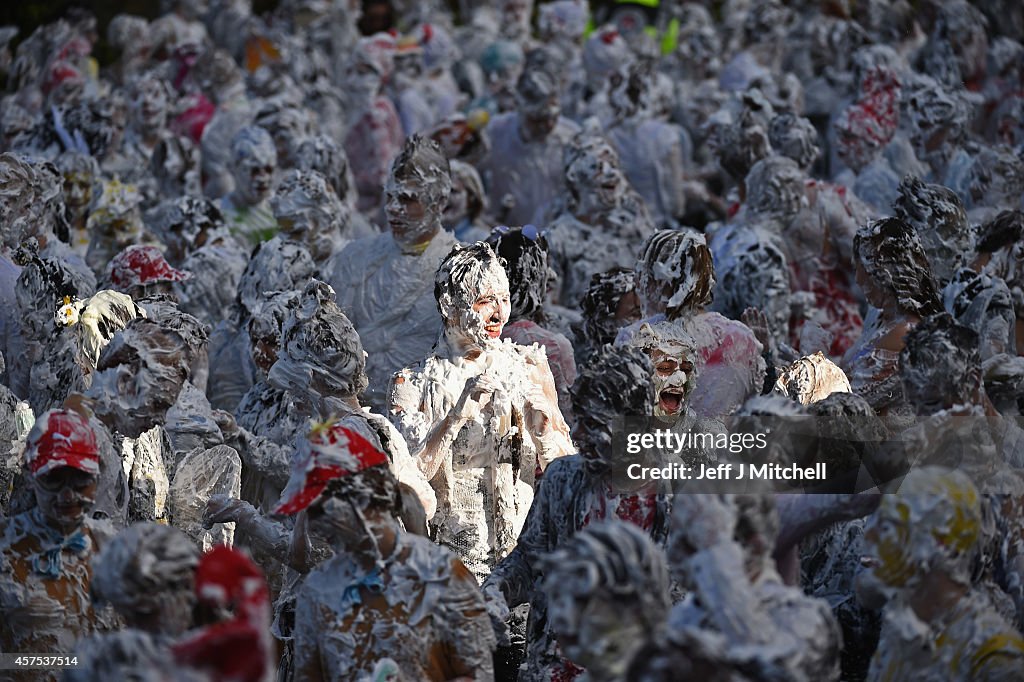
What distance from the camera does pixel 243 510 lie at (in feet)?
25.5

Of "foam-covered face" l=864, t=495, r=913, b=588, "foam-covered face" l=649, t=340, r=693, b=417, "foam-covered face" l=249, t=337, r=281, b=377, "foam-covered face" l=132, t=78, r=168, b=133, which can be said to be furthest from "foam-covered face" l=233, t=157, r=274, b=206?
"foam-covered face" l=864, t=495, r=913, b=588

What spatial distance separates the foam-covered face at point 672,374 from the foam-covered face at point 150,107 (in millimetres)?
9340

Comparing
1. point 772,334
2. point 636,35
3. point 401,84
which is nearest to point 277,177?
point 401,84

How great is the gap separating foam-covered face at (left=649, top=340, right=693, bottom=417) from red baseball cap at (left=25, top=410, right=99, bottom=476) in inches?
83.6

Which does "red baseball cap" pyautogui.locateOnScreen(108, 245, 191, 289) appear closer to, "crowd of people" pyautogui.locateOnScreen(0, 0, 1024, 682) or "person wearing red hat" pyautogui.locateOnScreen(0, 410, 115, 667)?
"crowd of people" pyautogui.locateOnScreen(0, 0, 1024, 682)

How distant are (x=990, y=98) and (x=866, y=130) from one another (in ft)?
11.8

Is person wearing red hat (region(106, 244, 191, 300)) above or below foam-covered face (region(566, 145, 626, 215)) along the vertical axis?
below

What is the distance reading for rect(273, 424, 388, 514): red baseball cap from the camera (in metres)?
6.46

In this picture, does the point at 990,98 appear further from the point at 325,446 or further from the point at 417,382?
the point at 325,446

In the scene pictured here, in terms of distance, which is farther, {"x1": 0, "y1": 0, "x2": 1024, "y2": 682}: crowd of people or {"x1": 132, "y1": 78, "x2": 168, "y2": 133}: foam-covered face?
{"x1": 132, "y1": 78, "x2": 168, "y2": 133}: foam-covered face

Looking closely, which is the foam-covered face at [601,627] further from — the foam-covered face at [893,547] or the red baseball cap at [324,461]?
the red baseball cap at [324,461]

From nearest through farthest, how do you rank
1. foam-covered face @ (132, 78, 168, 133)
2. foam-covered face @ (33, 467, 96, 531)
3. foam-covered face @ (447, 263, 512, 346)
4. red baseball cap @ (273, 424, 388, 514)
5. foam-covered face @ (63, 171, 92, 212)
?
red baseball cap @ (273, 424, 388, 514) < foam-covered face @ (33, 467, 96, 531) < foam-covered face @ (447, 263, 512, 346) < foam-covered face @ (63, 171, 92, 212) < foam-covered face @ (132, 78, 168, 133)

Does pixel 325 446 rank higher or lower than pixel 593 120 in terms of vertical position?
lower

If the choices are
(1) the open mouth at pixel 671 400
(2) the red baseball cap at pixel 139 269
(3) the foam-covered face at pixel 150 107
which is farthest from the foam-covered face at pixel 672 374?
(3) the foam-covered face at pixel 150 107
